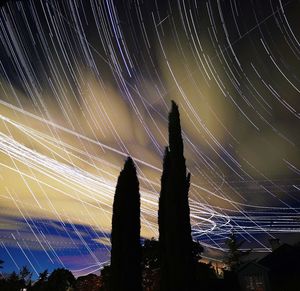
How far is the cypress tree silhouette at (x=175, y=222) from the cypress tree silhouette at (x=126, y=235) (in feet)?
5.15

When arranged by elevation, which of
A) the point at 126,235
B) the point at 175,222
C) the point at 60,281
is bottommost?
the point at 60,281

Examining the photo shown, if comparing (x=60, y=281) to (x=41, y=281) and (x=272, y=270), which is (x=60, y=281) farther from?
(x=272, y=270)

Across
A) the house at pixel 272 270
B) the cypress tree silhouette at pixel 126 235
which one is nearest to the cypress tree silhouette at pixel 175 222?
the cypress tree silhouette at pixel 126 235

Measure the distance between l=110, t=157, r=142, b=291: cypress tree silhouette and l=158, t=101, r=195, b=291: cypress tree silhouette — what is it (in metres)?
1.57

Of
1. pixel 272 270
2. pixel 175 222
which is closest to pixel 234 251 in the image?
pixel 272 270

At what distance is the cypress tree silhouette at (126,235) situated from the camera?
1490cm

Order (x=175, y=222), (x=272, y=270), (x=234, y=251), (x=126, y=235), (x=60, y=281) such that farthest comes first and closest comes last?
(x=234, y=251) → (x=60, y=281) → (x=272, y=270) → (x=175, y=222) → (x=126, y=235)

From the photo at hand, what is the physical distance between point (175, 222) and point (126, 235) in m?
2.67

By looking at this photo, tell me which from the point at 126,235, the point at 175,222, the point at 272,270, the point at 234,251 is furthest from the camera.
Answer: the point at 234,251

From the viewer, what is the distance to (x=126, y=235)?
15695 millimetres

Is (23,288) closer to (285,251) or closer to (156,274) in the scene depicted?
(156,274)

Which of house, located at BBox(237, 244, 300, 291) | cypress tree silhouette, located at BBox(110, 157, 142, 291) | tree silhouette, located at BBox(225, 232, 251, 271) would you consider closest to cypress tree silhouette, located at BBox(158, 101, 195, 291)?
cypress tree silhouette, located at BBox(110, 157, 142, 291)

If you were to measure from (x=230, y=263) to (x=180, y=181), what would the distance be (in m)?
51.5

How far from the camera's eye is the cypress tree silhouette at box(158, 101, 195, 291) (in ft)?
50.1
